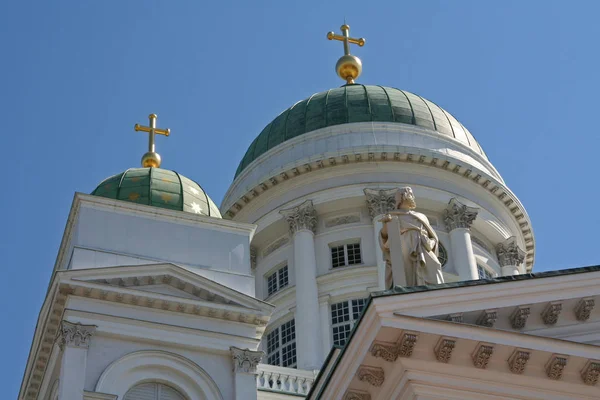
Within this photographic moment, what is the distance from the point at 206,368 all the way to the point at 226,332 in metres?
1.07

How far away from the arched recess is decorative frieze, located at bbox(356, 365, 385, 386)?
10336 mm

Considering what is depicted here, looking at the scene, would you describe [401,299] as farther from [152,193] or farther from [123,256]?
[152,193]

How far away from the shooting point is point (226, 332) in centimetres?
2997

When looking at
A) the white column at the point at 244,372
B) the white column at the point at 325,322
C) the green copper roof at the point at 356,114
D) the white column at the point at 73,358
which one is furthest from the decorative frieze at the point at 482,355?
the green copper roof at the point at 356,114

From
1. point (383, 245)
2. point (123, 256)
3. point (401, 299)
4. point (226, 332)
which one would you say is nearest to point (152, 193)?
point (123, 256)

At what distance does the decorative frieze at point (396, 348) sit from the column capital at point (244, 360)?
11.1 metres

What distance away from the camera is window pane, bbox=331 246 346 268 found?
4375 centimetres

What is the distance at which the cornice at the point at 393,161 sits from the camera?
44.1 m

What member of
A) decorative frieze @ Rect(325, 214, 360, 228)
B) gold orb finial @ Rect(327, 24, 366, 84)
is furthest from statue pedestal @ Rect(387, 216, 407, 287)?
gold orb finial @ Rect(327, 24, 366, 84)

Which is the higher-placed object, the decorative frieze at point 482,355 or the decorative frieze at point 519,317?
the decorative frieze at point 519,317

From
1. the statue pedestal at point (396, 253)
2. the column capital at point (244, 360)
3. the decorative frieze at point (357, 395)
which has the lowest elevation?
the decorative frieze at point (357, 395)

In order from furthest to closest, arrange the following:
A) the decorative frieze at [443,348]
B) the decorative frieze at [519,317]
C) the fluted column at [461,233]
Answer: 1. the fluted column at [461,233]
2. the decorative frieze at [519,317]
3. the decorative frieze at [443,348]

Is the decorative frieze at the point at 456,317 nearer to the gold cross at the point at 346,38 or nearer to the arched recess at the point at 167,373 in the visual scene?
the arched recess at the point at 167,373

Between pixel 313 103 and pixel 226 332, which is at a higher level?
pixel 313 103
